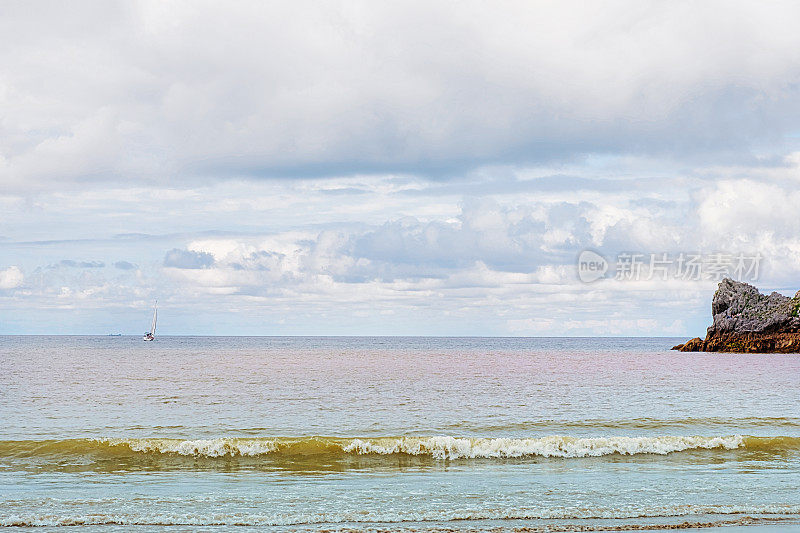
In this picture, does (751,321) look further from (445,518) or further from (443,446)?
(445,518)

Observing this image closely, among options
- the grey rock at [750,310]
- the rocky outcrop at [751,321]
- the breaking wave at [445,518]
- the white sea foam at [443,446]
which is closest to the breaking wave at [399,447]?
the white sea foam at [443,446]

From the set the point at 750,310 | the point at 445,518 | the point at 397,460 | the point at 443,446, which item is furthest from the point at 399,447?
the point at 750,310

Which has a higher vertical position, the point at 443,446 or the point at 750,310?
the point at 750,310

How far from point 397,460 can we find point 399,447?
1.13 m

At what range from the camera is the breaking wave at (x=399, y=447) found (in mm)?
21219

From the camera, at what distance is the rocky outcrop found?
10850 cm

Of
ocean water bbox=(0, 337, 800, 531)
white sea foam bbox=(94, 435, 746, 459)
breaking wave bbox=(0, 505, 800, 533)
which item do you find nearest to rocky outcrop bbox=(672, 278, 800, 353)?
ocean water bbox=(0, 337, 800, 531)

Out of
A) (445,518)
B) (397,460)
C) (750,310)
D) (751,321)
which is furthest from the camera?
(750,310)

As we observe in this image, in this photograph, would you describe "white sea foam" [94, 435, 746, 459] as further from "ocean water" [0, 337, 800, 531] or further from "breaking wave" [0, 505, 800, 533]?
"breaking wave" [0, 505, 800, 533]

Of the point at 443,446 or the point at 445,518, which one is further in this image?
the point at 443,446

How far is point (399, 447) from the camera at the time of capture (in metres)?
21.7

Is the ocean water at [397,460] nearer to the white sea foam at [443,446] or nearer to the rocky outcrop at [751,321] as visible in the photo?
the white sea foam at [443,446]

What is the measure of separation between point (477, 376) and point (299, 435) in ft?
108

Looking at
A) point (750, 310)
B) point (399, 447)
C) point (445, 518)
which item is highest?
point (750, 310)
